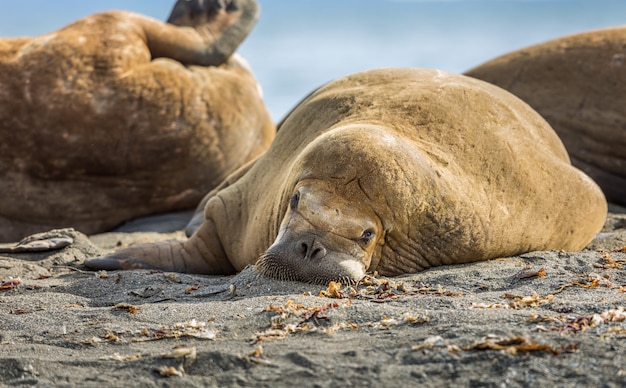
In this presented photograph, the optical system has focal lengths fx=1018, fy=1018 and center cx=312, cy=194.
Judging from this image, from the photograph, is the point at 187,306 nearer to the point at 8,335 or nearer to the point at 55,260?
the point at 8,335

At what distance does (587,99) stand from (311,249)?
15.4ft

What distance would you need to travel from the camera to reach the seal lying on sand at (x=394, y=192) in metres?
4.75

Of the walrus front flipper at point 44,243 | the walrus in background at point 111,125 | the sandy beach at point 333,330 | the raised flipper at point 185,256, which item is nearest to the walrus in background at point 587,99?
the walrus in background at point 111,125

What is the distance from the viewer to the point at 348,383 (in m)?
2.88

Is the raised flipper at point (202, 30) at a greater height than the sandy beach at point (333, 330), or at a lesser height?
lesser

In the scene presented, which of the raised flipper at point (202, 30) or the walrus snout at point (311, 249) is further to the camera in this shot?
the raised flipper at point (202, 30)

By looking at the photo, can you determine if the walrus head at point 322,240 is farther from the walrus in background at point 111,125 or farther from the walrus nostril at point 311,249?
the walrus in background at point 111,125

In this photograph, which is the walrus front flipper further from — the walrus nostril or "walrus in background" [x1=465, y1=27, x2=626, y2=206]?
"walrus in background" [x1=465, y1=27, x2=626, y2=206]

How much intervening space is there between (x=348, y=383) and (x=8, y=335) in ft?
5.00

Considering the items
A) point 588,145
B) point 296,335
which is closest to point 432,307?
point 296,335

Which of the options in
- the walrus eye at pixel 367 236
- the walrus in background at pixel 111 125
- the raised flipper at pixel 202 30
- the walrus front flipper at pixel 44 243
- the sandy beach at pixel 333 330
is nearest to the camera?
the sandy beach at pixel 333 330

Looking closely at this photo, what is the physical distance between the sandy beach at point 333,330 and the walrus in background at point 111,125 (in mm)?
3532

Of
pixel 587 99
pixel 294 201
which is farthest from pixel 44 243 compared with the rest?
pixel 587 99

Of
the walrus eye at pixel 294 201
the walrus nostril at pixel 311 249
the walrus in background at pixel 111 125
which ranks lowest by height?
the walrus in background at pixel 111 125
